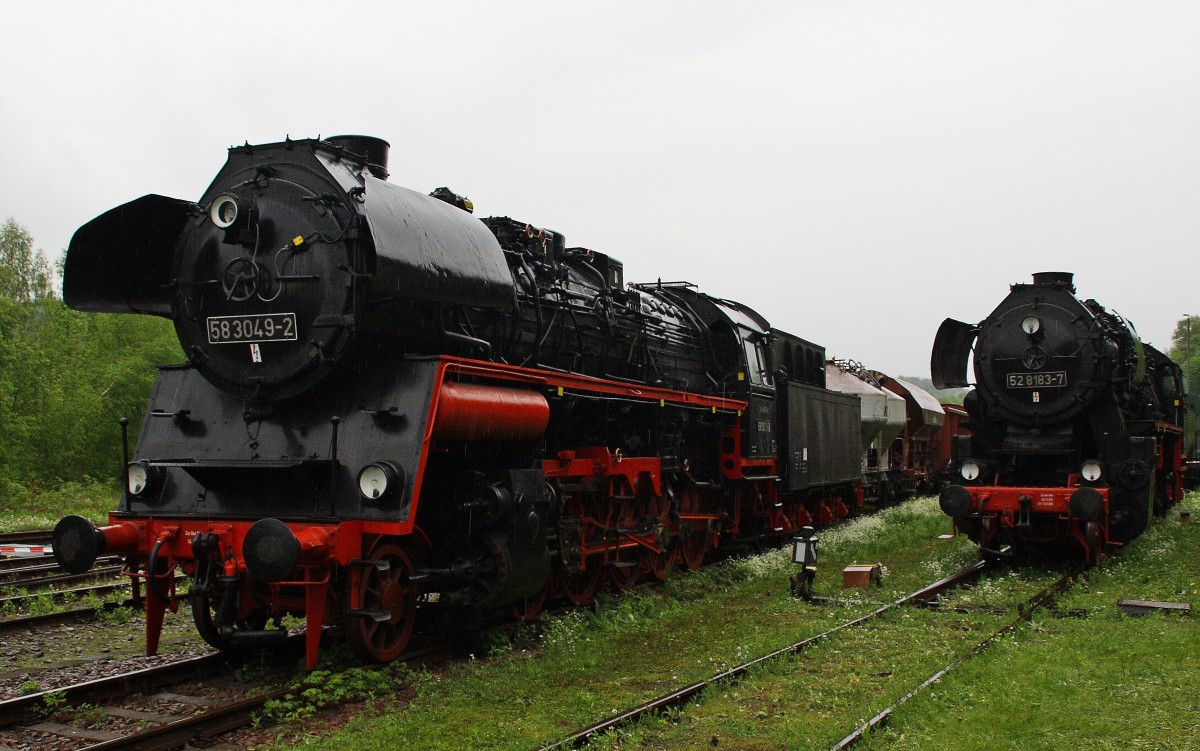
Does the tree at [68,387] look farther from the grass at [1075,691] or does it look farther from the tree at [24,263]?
the grass at [1075,691]

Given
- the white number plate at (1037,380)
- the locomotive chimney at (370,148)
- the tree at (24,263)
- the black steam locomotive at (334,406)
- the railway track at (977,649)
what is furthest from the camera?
the tree at (24,263)

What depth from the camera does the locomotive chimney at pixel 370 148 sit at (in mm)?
7559

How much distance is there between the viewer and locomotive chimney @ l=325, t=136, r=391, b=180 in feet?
24.8

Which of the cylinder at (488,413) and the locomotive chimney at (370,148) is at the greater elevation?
the locomotive chimney at (370,148)

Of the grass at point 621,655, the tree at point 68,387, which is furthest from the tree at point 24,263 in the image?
the grass at point 621,655

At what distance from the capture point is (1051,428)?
1234cm

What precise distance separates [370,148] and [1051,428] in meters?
9.21

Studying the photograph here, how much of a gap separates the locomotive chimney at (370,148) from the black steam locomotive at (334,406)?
0.02 meters

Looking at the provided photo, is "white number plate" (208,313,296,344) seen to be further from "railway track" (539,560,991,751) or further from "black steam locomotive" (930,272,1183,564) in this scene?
"black steam locomotive" (930,272,1183,564)

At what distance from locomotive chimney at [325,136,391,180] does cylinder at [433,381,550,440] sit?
1908mm

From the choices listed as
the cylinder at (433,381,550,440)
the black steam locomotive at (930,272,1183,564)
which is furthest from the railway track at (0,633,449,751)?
the black steam locomotive at (930,272,1183,564)

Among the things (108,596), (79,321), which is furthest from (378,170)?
(79,321)

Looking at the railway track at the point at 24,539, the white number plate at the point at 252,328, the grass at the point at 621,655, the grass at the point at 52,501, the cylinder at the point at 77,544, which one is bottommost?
the grass at the point at 621,655

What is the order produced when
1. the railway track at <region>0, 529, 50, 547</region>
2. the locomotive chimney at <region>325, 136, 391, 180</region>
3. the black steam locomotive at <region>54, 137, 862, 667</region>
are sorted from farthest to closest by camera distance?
1. the railway track at <region>0, 529, 50, 547</region>
2. the locomotive chimney at <region>325, 136, 391, 180</region>
3. the black steam locomotive at <region>54, 137, 862, 667</region>
